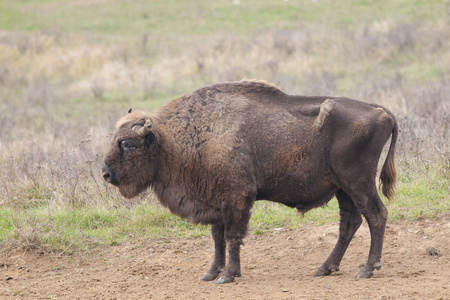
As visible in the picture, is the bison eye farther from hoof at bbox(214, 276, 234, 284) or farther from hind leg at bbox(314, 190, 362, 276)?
hind leg at bbox(314, 190, 362, 276)

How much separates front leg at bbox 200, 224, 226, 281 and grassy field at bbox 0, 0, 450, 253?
154cm

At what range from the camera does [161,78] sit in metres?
21.7

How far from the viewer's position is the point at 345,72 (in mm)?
19703

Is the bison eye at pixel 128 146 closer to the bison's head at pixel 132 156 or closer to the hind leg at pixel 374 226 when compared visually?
the bison's head at pixel 132 156

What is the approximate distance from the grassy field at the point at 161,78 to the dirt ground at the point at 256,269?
342 mm

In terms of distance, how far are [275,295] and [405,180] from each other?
4.49 metres

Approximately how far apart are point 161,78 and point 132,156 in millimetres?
15160

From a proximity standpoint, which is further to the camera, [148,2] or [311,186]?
[148,2]

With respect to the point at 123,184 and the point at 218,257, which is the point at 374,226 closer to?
the point at 218,257

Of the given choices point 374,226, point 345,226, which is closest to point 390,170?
point 374,226

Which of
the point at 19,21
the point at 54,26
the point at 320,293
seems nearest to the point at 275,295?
the point at 320,293

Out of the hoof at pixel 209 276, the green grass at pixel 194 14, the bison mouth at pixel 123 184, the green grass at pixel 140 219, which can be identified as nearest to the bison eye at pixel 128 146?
the bison mouth at pixel 123 184

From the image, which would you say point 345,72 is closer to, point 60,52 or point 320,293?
point 60,52

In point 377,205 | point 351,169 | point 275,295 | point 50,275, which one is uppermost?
point 351,169
